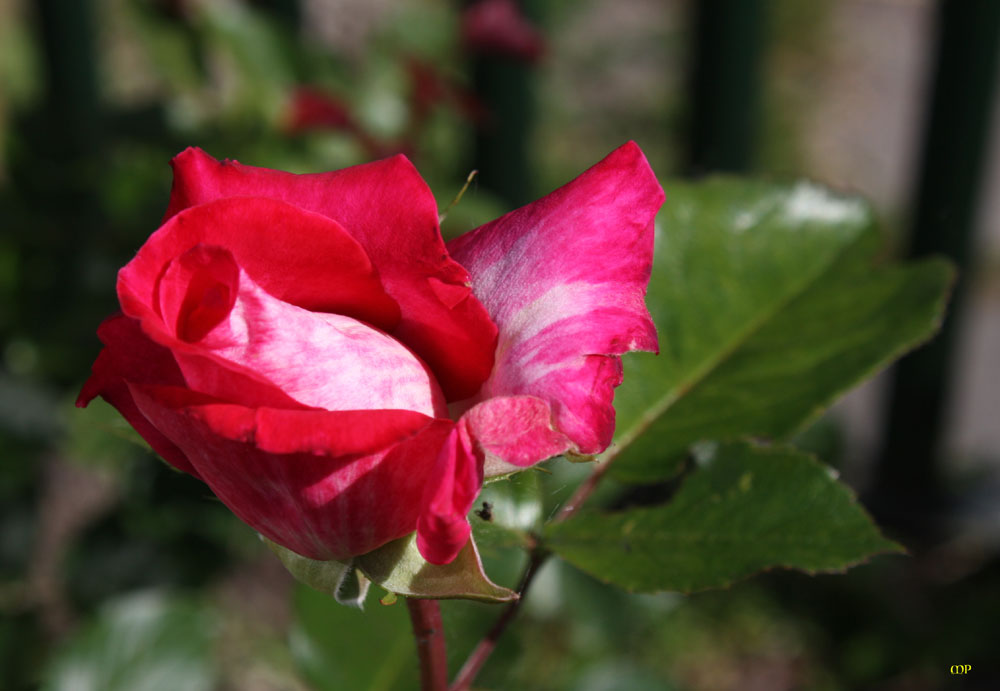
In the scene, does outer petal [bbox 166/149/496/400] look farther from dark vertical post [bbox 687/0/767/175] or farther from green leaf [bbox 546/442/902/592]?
dark vertical post [bbox 687/0/767/175]

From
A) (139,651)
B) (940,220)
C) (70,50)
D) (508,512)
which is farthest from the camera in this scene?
(70,50)

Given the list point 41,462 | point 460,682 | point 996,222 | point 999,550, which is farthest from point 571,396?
point 996,222

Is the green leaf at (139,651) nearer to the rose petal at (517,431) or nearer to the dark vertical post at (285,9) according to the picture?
the rose petal at (517,431)

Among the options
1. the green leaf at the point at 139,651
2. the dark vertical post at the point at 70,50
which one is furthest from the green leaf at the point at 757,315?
the dark vertical post at the point at 70,50

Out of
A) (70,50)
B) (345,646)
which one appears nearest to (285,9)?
(70,50)

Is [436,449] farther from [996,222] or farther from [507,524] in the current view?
[996,222]

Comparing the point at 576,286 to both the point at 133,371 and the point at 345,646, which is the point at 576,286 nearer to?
the point at 133,371
